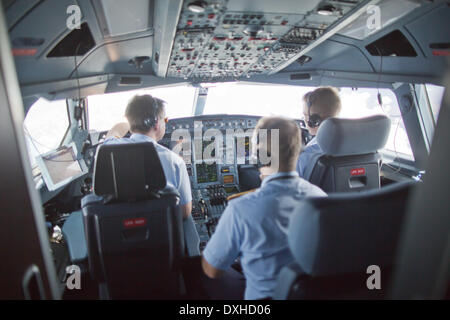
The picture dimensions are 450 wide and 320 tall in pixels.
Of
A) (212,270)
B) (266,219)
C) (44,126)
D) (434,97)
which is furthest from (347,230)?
(44,126)

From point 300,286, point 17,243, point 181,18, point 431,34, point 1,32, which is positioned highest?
point 181,18

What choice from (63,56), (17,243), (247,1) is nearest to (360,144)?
(247,1)

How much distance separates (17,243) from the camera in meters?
0.69

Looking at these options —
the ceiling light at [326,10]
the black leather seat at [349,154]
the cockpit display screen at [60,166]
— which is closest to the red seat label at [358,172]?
the black leather seat at [349,154]

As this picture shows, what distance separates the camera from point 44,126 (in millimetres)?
2967

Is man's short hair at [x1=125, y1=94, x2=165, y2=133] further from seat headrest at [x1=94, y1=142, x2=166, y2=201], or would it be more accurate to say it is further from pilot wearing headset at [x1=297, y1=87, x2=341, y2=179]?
pilot wearing headset at [x1=297, y1=87, x2=341, y2=179]

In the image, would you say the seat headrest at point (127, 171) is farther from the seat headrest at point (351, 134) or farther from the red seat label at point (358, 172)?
the red seat label at point (358, 172)

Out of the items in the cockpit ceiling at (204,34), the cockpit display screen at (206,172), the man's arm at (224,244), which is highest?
the cockpit ceiling at (204,34)

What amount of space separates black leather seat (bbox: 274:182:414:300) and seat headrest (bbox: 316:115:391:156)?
0.95 m

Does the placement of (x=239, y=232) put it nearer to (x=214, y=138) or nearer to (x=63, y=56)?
(x=63, y=56)

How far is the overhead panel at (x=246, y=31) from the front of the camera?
173cm

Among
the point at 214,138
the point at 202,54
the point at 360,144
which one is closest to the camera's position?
the point at 360,144

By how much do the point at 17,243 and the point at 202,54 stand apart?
2.39 metres

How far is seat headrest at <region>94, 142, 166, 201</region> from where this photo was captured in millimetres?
1520
